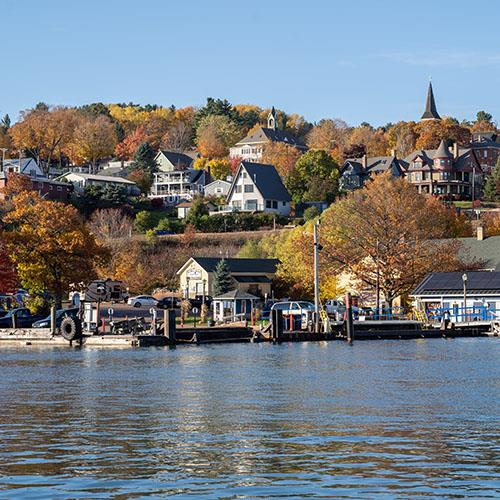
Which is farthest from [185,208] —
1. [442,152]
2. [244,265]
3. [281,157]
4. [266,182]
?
[244,265]

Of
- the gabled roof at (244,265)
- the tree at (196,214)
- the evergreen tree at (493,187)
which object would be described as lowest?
the gabled roof at (244,265)

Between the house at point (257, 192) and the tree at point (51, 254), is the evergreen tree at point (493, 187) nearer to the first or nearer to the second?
the house at point (257, 192)

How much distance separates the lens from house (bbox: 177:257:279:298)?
4324 inches

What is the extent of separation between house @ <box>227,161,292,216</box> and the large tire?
86.2 m

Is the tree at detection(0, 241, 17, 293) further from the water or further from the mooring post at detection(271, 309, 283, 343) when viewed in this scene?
the water

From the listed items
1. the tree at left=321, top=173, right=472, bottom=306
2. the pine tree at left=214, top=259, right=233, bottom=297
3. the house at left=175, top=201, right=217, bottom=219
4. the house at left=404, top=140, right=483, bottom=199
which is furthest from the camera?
the house at left=404, top=140, right=483, bottom=199

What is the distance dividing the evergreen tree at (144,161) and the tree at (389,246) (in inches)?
3626

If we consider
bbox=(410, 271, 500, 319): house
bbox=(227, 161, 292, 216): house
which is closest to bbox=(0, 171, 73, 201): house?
bbox=(227, 161, 292, 216): house

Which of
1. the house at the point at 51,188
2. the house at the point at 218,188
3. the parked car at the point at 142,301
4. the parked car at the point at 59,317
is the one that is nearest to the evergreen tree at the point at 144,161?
the house at the point at 218,188

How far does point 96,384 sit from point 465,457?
2145 centimetres

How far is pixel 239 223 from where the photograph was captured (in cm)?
14675

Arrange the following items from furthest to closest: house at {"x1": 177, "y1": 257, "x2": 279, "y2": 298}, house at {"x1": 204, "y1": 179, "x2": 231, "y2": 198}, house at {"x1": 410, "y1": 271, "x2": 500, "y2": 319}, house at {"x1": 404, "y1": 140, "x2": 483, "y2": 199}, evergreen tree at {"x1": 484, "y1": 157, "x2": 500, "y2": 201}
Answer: house at {"x1": 404, "y1": 140, "x2": 483, "y2": 199} → house at {"x1": 204, "y1": 179, "x2": 231, "y2": 198} → evergreen tree at {"x1": 484, "y1": 157, "x2": 500, "y2": 201} → house at {"x1": 177, "y1": 257, "x2": 279, "y2": 298} → house at {"x1": 410, "y1": 271, "x2": 500, "y2": 319}

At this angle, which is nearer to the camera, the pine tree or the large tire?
the large tire

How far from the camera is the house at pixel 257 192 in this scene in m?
156
